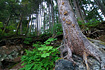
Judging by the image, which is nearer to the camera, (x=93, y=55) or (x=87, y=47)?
(x=93, y=55)

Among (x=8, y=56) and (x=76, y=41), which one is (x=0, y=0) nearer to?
(x=8, y=56)

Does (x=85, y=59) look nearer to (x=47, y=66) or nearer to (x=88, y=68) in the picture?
(x=88, y=68)

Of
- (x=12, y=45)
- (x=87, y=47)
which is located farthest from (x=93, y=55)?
(x=12, y=45)

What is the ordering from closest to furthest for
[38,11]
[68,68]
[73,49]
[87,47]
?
[68,68], [87,47], [73,49], [38,11]

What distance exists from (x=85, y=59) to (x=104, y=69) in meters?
0.53

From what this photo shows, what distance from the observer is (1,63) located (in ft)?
18.9

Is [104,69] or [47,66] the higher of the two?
Answer: [104,69]

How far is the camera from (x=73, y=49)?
2.44 meters

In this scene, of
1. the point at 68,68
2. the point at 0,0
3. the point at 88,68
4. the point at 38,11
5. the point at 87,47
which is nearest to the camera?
the point at 88,68

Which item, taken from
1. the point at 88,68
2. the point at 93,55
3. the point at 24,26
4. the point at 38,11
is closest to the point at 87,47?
the point at 93,55

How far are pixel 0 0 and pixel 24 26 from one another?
937 cm

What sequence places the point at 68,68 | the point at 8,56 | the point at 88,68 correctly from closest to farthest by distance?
1. the point at 88,68
2. the point at 68,68
3. the point at 8,56

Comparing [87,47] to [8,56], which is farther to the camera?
[8,56]

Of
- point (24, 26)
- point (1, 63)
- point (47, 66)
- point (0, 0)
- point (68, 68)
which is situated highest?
point (0, 0)
